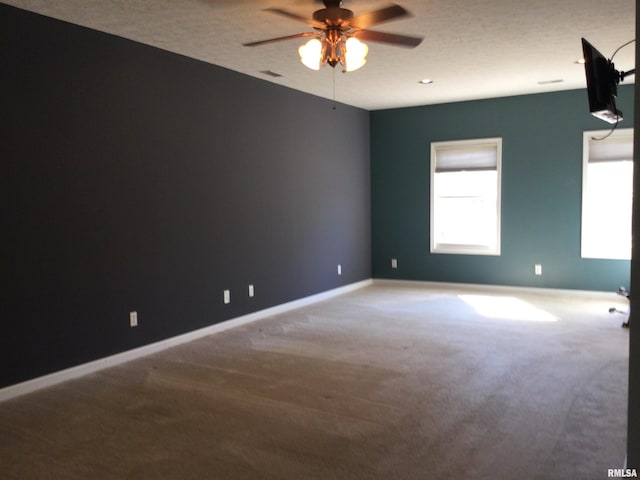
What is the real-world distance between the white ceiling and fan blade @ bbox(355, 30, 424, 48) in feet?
0.78

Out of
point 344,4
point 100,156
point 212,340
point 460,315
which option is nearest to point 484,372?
point 460,315

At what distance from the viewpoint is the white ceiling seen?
12.1 feet

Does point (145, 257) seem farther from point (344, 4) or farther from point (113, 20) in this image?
point (344, 4)

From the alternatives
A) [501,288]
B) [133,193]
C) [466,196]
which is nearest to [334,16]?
[133,193]

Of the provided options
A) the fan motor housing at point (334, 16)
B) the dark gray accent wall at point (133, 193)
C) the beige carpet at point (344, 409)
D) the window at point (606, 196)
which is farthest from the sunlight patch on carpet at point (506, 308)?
the fan motor housing at point (334, 16)

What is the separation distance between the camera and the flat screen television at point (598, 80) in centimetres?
344

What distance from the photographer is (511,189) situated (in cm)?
732

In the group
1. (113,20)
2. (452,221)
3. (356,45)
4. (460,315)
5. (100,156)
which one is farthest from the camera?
(452,221)

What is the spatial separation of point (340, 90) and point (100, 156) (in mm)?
3284

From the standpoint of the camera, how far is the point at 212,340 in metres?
5.03

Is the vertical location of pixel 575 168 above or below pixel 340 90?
below

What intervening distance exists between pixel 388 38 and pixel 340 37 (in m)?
0.33

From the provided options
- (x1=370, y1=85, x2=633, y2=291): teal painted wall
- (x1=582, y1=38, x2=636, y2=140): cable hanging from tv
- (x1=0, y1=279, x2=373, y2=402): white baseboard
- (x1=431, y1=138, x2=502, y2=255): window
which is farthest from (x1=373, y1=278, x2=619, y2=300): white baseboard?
(x1=582, y1=38, x2=636, y2=140): cable hanging from tv

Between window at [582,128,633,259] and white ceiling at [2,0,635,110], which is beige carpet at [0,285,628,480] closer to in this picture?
window at [582,128,633,259]
